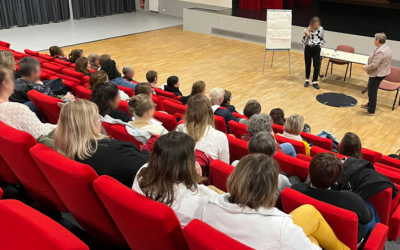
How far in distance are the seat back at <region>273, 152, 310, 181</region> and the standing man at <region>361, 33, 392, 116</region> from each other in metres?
4.10

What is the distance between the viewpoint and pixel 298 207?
6.11 ft

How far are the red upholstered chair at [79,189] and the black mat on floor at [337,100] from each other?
549cm

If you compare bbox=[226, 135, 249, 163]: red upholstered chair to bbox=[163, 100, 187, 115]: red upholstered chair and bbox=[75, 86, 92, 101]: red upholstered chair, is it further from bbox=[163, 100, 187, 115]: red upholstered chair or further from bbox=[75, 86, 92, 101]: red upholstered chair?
bbox=[75, 86, 92, 101]: red upholstered chair

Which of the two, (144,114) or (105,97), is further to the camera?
(105,97)

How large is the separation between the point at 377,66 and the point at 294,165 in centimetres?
416

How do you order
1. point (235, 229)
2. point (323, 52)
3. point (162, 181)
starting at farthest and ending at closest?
point (323, 52), point (162, 181), point (235, 229)

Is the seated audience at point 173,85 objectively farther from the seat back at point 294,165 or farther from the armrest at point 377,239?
the armrest at point 377,239

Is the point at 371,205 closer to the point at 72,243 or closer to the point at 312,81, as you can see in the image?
the point at 72,243

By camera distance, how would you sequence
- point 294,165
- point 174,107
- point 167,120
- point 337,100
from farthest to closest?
point 337,100 → point 174,107 → point 167,120 → point 294,165

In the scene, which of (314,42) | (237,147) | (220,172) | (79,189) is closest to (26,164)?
(79,189)

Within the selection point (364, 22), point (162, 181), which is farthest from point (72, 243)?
point (364, 22)

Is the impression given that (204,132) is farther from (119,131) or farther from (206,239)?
(206,239)

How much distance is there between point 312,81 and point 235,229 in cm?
662

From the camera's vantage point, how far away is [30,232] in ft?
4.36
